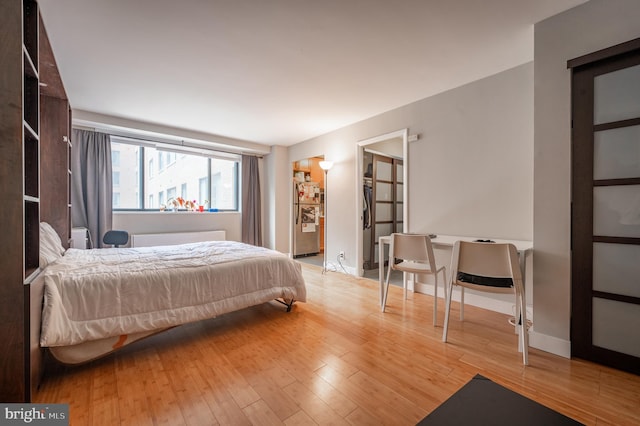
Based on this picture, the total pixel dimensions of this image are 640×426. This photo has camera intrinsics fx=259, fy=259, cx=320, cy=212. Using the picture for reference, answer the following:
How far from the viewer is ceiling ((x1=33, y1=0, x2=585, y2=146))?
1.89 metres

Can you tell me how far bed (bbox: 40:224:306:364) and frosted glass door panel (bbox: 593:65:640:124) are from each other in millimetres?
2811

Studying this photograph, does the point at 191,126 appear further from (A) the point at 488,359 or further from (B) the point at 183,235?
(A) the point at 488,359

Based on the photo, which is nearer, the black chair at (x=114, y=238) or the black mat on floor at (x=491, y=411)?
the black mat on floor at (x=491, y=411)

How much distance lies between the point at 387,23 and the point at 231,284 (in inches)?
99.9

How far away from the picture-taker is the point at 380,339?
86.1 inches

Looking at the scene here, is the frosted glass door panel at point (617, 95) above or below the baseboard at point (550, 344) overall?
above

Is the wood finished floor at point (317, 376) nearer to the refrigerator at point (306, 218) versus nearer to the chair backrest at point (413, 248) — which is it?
the chair backrest at point (413, 248)

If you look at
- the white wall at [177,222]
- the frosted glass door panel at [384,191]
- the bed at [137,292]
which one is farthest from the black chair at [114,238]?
the frosted glass door panel at [384,191]

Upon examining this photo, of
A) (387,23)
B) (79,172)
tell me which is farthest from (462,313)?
(79,172)

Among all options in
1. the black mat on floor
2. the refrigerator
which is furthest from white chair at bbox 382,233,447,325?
the refrigerator

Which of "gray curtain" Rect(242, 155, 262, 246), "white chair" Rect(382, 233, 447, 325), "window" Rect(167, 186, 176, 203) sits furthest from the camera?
"gray curtain" Rect(242, 155, 262, 246)

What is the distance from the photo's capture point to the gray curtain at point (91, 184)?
3852 millimetres

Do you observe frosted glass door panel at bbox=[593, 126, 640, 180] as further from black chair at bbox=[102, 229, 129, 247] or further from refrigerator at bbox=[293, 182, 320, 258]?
black chair at bbox=[102, 229, 129, 247]

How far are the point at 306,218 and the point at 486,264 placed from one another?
4.40m
